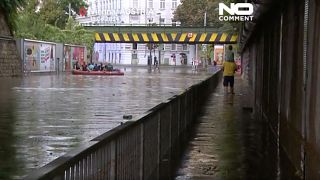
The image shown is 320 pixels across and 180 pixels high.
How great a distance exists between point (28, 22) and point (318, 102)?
50.5 metres

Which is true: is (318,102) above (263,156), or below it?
above

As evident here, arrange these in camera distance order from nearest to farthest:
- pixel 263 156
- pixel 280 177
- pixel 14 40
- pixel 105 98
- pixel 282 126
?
pixel 280 177
pixel 263 156
pixel 282 126
pixel 105 98
pixel 14 40

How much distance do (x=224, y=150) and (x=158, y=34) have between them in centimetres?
6207

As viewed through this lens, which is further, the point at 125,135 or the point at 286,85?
the point at 286,85

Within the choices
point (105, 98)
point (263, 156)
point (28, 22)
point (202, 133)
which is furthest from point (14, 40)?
point (263, 156)

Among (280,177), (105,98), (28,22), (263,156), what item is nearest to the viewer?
(280,177)

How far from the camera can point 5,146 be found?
34.2ft

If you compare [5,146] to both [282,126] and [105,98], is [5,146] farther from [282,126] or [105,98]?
[105,98]

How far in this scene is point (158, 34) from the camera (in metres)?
72.2

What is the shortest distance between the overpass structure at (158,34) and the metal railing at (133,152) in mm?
59479

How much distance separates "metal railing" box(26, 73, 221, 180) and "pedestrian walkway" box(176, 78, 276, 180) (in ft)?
0.98

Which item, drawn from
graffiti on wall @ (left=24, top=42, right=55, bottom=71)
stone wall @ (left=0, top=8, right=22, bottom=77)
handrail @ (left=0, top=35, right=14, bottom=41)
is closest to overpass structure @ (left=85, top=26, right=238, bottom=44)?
graffiti on wall @ (left=24, top=42, right=55, bottom=71)

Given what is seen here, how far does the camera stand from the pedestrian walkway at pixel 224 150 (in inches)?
338

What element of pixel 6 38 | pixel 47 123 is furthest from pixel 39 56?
pixel 47 123
